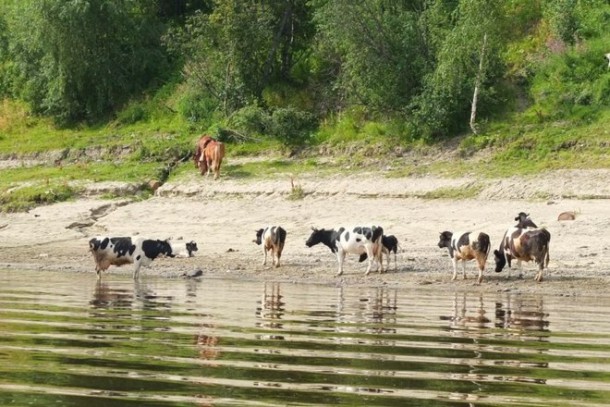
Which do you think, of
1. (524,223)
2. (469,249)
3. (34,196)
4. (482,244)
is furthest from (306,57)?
(482,244)

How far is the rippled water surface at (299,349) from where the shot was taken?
32.3ft

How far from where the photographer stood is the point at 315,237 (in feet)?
88.8

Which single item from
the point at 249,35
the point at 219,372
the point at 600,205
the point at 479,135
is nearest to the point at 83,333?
the point at 219,372

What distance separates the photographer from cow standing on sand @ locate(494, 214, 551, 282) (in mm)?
23203

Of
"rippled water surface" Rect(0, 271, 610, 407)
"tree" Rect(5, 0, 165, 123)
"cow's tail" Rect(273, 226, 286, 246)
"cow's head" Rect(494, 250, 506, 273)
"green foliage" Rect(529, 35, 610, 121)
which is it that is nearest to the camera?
"rippled water surface" Rect(0, 271, 610, 407)

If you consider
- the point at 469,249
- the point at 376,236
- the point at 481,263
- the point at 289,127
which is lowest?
the point at 481,263

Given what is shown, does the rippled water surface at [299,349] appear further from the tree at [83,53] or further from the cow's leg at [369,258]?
the tree at [83,53]

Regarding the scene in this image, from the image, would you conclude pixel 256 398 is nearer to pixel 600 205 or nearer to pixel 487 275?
pixel 487 275

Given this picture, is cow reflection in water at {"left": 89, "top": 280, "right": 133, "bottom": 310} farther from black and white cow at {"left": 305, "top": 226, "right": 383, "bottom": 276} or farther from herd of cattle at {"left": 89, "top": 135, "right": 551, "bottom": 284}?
black and white cow at {"left": 305, "top": 226, "right": 383, "bottom": 276}

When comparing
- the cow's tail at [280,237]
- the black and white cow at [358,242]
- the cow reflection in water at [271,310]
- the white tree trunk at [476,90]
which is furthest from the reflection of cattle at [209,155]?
the cow reflection in water at [271,310]

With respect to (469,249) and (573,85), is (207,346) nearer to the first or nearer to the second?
(469,249)

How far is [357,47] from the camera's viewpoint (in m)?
37.0

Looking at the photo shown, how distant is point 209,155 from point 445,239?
12673 millimetres

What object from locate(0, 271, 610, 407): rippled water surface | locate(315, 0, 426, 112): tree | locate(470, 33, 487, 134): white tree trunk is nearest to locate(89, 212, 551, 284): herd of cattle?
locate(0, 271, 610, 407): rippled water surface
